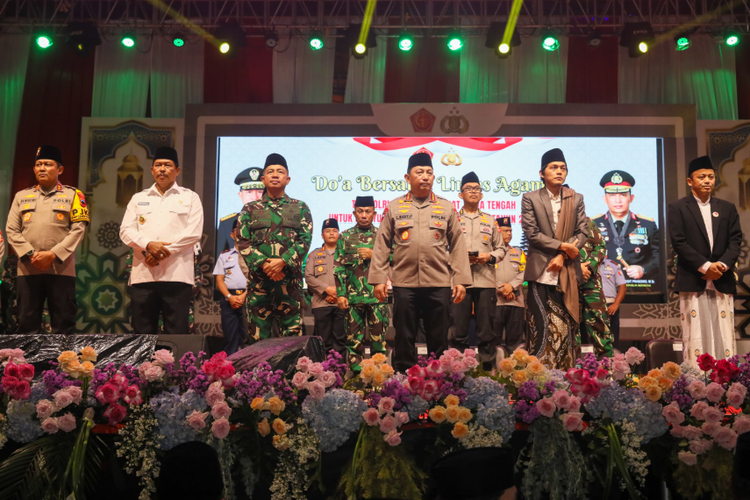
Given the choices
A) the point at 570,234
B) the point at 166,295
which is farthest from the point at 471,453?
the point at 166,295

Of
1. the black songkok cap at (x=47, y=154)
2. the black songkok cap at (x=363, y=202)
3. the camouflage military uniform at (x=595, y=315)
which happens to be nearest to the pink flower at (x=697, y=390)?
the camouflage military uniform at (x=595, y=315)

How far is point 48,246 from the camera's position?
16.5 feet

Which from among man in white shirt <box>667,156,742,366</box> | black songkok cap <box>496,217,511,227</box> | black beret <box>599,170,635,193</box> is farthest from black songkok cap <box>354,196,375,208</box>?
black beret <box>599,170,635,193</box>

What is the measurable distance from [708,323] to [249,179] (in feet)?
19.1

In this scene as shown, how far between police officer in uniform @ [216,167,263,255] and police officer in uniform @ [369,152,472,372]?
4293mm

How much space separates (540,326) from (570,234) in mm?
701

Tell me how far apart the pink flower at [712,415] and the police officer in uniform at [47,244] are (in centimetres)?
428

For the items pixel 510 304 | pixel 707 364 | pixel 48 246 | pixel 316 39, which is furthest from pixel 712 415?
pixel 316 39

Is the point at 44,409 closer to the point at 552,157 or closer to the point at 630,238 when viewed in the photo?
the point at 552,157

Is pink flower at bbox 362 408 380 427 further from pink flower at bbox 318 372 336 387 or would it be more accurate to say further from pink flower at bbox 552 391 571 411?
pink flower at bbox 552 391 571 411

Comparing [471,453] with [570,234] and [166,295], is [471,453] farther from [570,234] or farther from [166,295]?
[166,295]

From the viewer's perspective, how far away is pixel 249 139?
8773 millimetres

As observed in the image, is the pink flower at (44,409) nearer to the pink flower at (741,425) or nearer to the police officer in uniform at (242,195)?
the pink flower at (741,425)

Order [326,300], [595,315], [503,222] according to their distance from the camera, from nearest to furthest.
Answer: [595,315], [326,300], [503,222]
